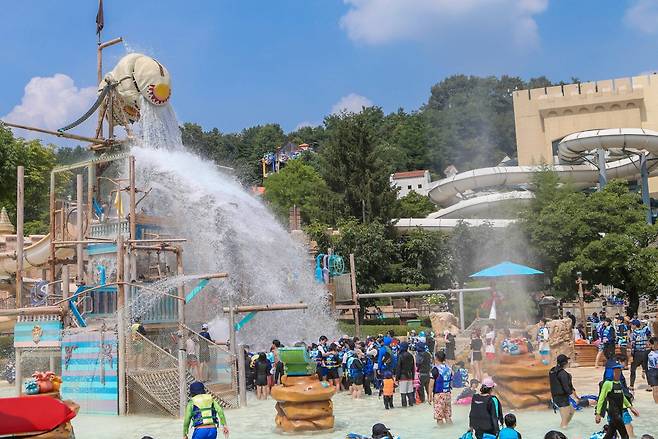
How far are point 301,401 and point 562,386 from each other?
442 centimetres

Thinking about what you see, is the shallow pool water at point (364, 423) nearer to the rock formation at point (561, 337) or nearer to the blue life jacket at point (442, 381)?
the blue life jacket at point (442, 381)

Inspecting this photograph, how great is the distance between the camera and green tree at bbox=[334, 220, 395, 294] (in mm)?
37719

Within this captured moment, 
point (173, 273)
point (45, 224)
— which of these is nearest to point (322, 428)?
point (173, 273)

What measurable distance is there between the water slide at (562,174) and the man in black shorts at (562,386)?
30603mm

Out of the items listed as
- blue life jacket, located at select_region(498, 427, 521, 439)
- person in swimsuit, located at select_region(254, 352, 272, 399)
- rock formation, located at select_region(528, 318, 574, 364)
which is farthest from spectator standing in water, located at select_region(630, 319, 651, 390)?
blue life jacket, located at select_region(498, 427, 521, 439)

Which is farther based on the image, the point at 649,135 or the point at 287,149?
the point at 287,149

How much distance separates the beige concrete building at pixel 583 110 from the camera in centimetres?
5772

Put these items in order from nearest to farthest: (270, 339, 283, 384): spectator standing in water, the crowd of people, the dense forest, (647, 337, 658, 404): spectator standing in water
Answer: the crowd of people < (647, 337, 658, 404): spectator standing in water < (270, 339, 283, 384): spectator standing in water < the dense forest

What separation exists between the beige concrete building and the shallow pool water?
4554 centimetres

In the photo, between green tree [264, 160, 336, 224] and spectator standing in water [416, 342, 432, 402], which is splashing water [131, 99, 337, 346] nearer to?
spectator standing in water [416, 342, 432, 402]

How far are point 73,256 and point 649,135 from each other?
3446 cm

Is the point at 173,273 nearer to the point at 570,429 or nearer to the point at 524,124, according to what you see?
the point at 570,429

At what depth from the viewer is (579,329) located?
2273 cm

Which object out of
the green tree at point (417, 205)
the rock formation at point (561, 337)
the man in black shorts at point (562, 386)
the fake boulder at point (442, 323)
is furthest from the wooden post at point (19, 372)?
the green tree at point (417, 205)
